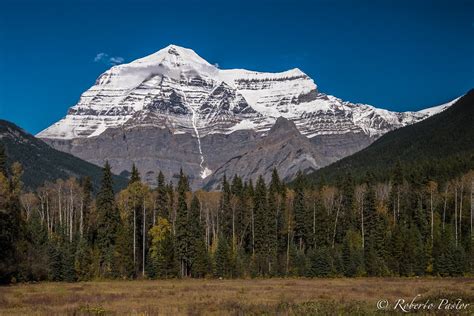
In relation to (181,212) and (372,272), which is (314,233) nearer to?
(372,272)

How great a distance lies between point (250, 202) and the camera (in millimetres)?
123000

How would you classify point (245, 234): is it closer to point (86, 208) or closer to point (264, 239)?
point (264, 239)

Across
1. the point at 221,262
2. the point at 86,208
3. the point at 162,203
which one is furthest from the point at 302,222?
the point at 86,208

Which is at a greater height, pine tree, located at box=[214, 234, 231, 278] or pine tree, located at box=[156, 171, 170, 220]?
pine tree, located at box=[156, 171, 170, 220]

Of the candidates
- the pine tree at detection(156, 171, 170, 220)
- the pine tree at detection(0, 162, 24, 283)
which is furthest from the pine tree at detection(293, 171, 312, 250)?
the pine tree at detection(0, 162, 24, 283)

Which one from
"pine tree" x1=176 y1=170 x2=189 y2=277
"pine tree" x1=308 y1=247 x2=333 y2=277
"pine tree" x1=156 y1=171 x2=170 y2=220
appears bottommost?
"pine tree" x1=308 y1=247 x2=333 y2=277

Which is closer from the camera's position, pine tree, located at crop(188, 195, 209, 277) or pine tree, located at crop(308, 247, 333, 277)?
pine tree, located at crop(308, 247, 333, 277)

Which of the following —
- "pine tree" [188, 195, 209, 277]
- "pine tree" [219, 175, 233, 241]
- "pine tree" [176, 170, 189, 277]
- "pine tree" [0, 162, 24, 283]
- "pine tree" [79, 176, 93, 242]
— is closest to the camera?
"pine tree" [0, 162, 24, 283]

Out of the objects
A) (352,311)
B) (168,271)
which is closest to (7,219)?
(168,271)

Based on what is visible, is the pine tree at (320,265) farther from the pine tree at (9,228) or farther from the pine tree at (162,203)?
the pine tree at (9,228)

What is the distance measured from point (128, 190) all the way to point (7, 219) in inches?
1774

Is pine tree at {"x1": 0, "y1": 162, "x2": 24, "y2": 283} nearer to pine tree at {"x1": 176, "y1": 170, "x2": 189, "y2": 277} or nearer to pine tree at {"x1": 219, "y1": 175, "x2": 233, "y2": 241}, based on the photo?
pine tree at {"x1": 176, "y1": 170, "x2": 189, "y2": 277}

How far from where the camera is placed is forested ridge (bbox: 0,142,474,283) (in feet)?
302

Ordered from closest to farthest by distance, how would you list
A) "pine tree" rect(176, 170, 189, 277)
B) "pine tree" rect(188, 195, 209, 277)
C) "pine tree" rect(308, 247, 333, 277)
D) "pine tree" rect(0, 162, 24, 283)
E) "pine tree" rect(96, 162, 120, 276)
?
1. "pine tree" rect(0, 162, 24, 283)
2. "pine tree" rect(308, 247, 333, 277)
3. "pine tree" rect(188, 195, 209, 277)
4. "pine tree" rect(96, 162, 120, 276)
5. "pine tree" rect(176, 170, 189, 277)
